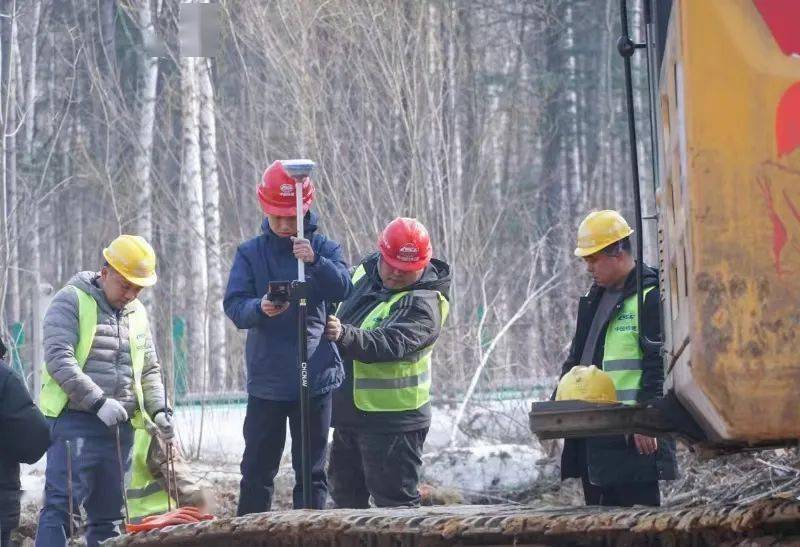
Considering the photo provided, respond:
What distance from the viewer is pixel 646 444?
627 centimetres

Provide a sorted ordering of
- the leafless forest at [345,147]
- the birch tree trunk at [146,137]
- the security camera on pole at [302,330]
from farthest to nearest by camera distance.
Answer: the birch tree trunk at [146,137], the leafless forest at [345,147], the security camera on pole at [302,330]

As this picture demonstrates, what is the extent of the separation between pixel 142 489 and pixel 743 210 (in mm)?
5418

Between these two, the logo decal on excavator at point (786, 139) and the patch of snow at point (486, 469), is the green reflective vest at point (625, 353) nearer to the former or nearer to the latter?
the logo decal on excavator at point (786, 139)

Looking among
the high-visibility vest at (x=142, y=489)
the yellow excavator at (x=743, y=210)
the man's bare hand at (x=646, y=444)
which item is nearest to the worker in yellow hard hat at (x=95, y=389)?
the high-visibility vest at (x=142, y=489)

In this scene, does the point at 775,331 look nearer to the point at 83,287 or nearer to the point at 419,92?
the point at 83,287

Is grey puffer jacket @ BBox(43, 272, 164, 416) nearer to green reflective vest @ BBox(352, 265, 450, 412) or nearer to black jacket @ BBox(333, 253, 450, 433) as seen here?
black jacket @ BBox(333, 253, 450, 433)

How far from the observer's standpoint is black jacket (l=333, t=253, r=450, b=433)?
729cm

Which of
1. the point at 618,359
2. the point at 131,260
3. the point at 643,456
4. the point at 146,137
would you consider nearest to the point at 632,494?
the point at 643,456

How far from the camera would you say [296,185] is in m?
7.02

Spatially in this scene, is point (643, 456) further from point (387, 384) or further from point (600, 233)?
point (387, 384)

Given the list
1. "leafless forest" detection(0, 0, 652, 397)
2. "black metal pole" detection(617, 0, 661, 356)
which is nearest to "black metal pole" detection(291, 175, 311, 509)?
"black metal pole" detection(617, 0, 661, 356)

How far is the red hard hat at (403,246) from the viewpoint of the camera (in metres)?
7.57

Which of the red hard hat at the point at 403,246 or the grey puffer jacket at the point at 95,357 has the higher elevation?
the red hard hat at the point at 403,246

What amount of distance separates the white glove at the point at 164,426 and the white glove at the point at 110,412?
40 cm
